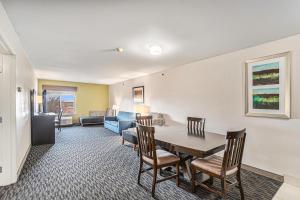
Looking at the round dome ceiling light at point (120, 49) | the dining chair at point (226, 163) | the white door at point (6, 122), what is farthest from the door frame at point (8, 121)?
the dining chair at point (226, 163)

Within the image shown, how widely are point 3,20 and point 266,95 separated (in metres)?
3.93

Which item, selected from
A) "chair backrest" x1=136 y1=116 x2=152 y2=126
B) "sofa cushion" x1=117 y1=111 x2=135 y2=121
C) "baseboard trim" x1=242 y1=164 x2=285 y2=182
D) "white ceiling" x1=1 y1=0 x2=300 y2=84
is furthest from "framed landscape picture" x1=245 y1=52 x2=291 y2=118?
"sofa cushion" x1=117 y1=111 x2=135 y2=121

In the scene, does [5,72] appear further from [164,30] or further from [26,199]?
[164,30]

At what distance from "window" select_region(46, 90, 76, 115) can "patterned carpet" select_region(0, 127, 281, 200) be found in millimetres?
4799

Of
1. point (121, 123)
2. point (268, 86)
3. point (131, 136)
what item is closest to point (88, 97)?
point (121, 123)

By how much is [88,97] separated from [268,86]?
8.01m

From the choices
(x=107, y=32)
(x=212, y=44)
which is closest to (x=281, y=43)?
(x=212, y=44)

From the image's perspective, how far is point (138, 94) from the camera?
6473mm

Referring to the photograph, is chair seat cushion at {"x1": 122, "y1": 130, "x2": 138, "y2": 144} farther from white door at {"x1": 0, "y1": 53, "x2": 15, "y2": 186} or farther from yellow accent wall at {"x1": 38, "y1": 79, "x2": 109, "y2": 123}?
yellow accent wall at {"x1": 38, "y1": 79, "x2": 109, "y2": 123}

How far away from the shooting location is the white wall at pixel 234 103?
2.48 meters

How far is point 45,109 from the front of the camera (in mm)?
7594

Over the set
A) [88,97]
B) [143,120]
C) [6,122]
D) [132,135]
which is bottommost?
[132,135]

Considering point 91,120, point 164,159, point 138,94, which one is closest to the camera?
point 164,159

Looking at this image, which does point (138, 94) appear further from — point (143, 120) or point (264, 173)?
point (264, 173)
